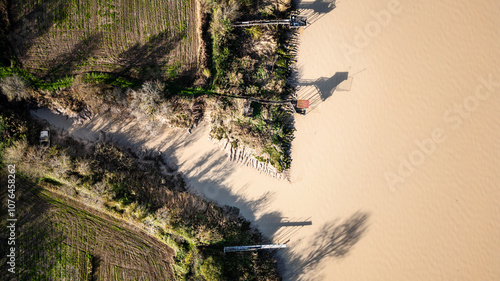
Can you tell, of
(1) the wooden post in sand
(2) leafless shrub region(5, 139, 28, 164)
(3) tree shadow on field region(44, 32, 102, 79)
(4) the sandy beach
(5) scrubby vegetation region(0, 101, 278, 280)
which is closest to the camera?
(2) leafless shrub region(5, 139, 28, 164)

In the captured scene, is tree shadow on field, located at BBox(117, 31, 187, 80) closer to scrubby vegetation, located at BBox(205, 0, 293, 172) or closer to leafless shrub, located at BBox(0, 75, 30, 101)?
scrubby vegetation, located at BBox(205, 0, 293, 172)

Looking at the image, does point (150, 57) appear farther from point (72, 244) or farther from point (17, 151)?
point (72, 244)

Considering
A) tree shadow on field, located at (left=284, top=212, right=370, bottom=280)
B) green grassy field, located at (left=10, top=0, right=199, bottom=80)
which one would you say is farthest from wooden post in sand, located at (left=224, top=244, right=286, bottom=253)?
green grassy field, located at (left=10, top=0, right=199, bottom=80)

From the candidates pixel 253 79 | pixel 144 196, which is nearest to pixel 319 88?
pixel 253 79

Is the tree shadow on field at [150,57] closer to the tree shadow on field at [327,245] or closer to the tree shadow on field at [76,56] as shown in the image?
the tree shadow on field at [76,56]

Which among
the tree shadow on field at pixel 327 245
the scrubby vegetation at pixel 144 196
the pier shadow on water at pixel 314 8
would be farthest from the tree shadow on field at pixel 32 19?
the tree shadow on field at pixel 327 245

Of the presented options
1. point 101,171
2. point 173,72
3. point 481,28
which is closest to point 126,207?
point 101,171

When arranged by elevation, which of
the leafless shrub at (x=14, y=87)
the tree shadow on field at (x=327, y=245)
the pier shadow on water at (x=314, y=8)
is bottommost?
the tree shadow on field at (x=327, y=245)
